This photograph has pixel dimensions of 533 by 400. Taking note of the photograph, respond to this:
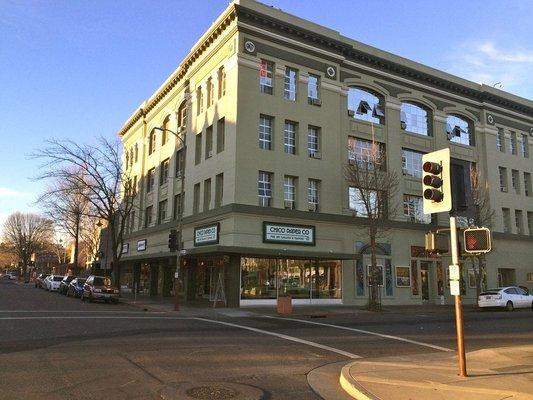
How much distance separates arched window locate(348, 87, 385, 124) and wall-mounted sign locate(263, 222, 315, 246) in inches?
371

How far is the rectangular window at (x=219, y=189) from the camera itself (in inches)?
1196

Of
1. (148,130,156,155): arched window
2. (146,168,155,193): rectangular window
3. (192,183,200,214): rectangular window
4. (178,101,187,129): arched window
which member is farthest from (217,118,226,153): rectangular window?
(148,130,156,155): arched window

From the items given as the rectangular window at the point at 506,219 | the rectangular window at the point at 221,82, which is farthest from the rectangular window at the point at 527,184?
the rectangular window at the point at 221,82

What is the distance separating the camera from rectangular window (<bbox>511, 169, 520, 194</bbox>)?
140 feet

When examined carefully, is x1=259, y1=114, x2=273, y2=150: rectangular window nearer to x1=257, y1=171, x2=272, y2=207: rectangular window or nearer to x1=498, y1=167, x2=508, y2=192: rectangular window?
x1=257, y1=171, x2=272, y2=207: rectangular window

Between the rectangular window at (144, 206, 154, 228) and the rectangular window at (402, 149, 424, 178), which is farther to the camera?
the rectangular window at (144, 206, 154, 228)

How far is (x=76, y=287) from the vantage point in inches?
1420

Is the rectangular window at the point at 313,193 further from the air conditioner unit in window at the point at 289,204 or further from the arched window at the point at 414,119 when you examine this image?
the arched window at the point at 414,119

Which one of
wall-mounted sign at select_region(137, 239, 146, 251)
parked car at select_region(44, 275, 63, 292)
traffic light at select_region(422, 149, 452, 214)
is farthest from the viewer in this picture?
parked car at select_region(44, 275, 63, 292)

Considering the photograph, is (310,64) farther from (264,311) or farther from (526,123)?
(526,123)

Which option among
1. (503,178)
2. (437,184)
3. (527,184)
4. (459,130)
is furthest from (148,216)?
(437,184)

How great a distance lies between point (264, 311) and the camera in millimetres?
25344

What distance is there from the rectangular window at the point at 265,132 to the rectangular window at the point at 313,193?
141 inches

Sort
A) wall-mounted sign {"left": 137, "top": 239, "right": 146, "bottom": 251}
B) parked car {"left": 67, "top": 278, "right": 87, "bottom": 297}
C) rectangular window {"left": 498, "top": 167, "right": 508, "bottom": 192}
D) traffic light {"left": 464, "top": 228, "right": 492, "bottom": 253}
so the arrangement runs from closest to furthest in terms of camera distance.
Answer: traffic light {"left": 464, "top": 228, "right": 492, "bottom": 253} → parked car {"left": 67, "top": 278, "right": 87, "bottom": 297} → rectangular window {"left": 498, "top": 167, "right": 508, "bottom": 192} → wall-mounted sign {"left": 137, "top": 239, "right": 146, "bottom": 251}
